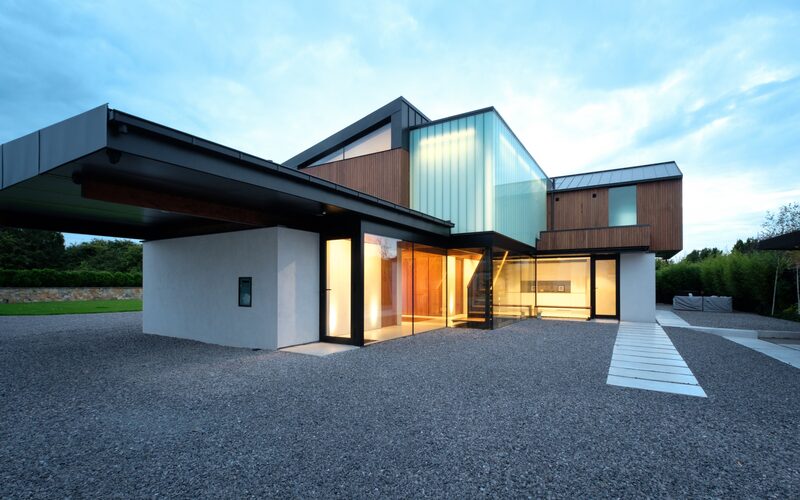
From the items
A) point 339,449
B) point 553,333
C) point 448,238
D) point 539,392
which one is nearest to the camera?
point 339,449

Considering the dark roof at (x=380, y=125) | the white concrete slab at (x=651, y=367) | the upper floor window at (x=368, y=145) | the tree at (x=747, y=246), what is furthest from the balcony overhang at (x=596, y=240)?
the tree at (x=747, y=246)

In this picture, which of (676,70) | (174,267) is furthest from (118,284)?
(676,70)

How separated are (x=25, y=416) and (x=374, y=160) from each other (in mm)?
10722

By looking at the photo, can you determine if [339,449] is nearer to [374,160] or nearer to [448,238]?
[448,238]

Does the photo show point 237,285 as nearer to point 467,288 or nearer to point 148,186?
point 148,186

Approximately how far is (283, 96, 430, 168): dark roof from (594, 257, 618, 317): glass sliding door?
9283 mm

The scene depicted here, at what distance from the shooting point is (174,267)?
9914 millimetres

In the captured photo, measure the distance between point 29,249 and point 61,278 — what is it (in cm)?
1176

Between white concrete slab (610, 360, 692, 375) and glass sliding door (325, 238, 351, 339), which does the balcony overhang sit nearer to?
white concrete slab (610, 360, 692, 375)

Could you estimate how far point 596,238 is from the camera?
15086mm

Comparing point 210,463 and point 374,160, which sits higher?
point 374,160

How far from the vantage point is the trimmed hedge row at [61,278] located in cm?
1933

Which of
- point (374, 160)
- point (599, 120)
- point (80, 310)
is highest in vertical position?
point (599, 120)

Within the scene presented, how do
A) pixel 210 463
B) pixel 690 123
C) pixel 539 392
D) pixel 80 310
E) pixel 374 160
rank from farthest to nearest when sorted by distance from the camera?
pixel 690 123
pixel 80 310
pixel 374 160
pixel 539 392
pixel 210 463
